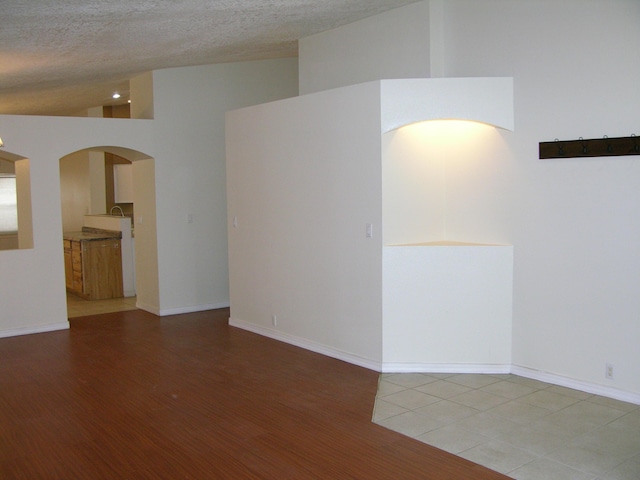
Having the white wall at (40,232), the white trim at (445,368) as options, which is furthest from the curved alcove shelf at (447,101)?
the white wall at (40,232)

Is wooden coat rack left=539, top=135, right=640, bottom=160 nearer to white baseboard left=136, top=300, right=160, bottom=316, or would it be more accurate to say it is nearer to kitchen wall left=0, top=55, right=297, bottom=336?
kitchen wall left=0, top=55, right=297, bottom=336

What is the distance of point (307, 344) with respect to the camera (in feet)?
20.5

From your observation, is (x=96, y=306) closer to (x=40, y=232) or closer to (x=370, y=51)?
(x=40, y=232)

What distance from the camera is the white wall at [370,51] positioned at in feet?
18.5

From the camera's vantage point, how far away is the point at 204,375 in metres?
5.46

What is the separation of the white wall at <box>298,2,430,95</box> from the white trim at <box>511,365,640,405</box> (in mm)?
2721

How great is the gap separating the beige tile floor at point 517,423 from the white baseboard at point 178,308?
12.2ft

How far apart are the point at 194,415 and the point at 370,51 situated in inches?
149

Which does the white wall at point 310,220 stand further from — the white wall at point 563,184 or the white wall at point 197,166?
the white wall at point 197,166

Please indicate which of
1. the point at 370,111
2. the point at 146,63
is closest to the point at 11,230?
the point at 146,63

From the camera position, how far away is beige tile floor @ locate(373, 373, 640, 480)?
358cm

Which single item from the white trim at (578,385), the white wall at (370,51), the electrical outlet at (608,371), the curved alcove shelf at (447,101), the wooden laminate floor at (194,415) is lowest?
the wooden laminate floor at (194,415)

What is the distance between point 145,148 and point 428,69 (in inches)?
152

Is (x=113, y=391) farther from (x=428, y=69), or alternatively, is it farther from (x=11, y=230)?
(x=11, y=230)
